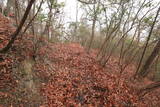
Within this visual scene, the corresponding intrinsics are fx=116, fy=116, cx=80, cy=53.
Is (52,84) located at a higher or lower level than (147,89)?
higher

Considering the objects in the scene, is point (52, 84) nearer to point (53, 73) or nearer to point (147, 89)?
point (53, 73)

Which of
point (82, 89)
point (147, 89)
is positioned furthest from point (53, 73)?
point (147, 89)

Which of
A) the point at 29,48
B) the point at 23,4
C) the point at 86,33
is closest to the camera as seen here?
the point at 23,4

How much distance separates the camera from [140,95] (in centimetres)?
603

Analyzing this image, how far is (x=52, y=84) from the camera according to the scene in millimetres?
5074

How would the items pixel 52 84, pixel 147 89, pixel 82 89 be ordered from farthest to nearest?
pixel 147 89, pixel 82 89, pixel 52 84

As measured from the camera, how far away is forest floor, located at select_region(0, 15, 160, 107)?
3953 mm

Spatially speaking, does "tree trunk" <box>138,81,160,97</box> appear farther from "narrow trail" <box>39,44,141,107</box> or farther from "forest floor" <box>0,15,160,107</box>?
"narrow trail" <box>39,44,141,107</box>

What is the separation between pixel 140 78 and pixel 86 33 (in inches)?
408

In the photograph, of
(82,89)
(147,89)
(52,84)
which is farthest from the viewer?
(147,89)

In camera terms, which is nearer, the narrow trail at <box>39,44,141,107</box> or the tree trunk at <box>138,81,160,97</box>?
the narrow trail at <box>39,44,141,107</box>

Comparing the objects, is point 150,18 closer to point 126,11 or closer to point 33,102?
point 126,11

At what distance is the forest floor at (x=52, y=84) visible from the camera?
13.0ft

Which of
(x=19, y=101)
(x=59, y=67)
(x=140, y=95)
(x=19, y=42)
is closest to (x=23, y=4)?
(x=19, y=42)
